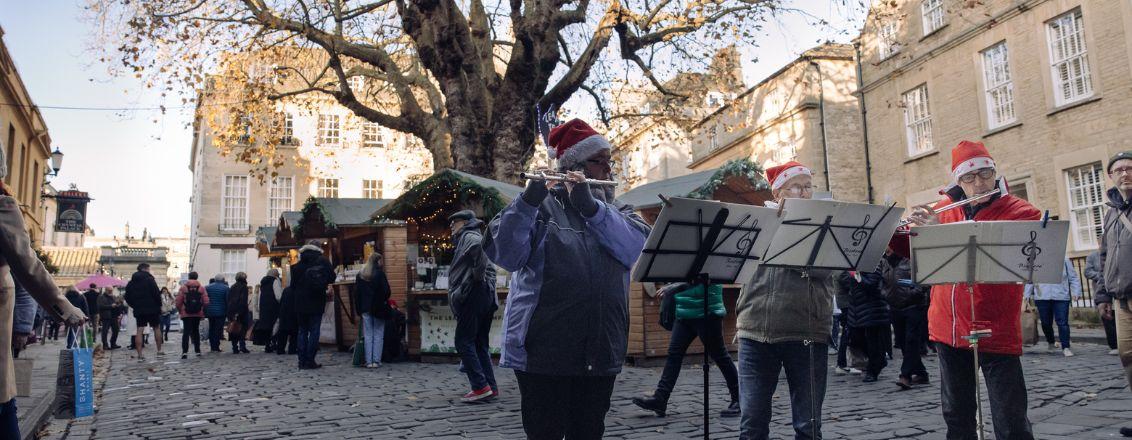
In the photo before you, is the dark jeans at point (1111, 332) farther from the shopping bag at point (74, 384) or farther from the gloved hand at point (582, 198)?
the shopping bag at point (74, 384)

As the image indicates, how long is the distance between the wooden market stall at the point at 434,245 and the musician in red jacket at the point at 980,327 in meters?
8.17

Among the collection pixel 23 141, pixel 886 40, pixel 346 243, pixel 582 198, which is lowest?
pixel 582 198

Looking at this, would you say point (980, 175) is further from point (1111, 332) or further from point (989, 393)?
point (1111, 332)

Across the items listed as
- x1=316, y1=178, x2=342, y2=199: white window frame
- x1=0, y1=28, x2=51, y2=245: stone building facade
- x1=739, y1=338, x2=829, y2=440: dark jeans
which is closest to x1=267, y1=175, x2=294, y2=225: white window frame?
x1=316, y1=178, x2=342, y2=199: white window frame

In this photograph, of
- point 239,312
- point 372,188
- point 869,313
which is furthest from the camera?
point 372,188

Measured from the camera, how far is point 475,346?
8.75 m

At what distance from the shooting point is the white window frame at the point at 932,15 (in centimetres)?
2270

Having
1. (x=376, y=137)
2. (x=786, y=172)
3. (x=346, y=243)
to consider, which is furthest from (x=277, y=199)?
(x=786, y=172)

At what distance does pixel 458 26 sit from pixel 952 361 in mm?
12557

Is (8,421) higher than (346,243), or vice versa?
(346,243)

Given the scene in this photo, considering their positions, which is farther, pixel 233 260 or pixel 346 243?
pixel 233 260

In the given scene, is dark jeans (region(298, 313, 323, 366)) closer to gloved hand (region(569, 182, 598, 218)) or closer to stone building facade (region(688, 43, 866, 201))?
gloved hand (region(569, 182, 598, 218))

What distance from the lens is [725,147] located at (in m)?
34.4

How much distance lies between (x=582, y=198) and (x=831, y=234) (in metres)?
1.60
